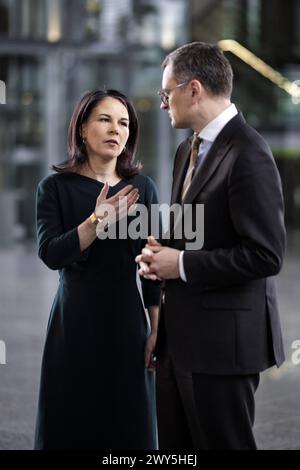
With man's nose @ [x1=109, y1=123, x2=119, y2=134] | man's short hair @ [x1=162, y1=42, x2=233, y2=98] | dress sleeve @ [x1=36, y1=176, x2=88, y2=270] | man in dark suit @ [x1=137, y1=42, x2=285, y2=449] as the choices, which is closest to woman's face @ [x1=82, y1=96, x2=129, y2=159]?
man's nose @ [x1=109, y1=123, x2=119, y2=134]

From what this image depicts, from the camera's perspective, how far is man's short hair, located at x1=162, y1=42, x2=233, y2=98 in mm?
2889

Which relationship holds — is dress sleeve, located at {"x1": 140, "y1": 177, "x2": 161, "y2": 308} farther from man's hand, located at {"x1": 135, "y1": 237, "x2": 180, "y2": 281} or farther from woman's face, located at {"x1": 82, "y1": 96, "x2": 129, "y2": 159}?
man's hand, located at {"x1": 135, "y1": 237, "x2": 180, "y2": 281}

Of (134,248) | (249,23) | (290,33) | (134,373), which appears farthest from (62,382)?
(290,33)

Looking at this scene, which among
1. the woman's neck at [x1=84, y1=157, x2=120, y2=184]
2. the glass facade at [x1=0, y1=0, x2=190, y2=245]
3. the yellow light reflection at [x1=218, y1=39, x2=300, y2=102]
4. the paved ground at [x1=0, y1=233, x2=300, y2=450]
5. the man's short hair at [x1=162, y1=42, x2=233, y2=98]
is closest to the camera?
the man's short hair at [x1=162, y1=42, x2=233, y2=98]

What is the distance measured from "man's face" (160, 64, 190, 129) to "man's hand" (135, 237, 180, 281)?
1.36ft

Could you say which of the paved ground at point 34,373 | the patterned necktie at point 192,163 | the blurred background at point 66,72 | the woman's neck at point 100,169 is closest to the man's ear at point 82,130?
the woman's neck at point 100,169

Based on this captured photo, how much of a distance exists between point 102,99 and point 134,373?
108 cm

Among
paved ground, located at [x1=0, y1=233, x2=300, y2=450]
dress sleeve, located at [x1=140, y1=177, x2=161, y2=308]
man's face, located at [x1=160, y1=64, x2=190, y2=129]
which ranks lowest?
paved ground, located at [x1=0, y1=233, x2=300, y2=450]

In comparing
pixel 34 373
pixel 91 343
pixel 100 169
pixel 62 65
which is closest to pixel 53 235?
pixel 100 169

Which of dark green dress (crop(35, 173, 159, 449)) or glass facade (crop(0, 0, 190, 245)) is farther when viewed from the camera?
glass facade (crop(0, 0, 190, 245))

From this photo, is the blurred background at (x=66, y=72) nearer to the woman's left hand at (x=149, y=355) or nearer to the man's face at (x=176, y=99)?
the woman's left hand at (x=149, y=355)

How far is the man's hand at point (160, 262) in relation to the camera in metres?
2.91

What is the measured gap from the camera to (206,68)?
2.89 meters

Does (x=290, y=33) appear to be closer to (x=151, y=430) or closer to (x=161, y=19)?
(x=161, y=19)
